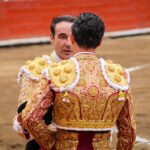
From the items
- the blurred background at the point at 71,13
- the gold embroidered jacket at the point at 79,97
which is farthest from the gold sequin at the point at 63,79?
the blurred background at the point at 71,13

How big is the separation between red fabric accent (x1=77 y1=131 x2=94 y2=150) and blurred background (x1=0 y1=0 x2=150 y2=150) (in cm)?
643

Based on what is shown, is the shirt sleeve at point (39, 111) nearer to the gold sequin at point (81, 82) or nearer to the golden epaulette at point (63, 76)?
the golden epaulette at point (63, 76)

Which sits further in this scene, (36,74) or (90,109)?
(36,74)

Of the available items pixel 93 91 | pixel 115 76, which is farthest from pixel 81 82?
pixel 115 76

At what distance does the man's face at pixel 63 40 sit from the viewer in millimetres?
3735

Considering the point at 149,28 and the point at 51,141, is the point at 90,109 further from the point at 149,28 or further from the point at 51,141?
the point at 149,28

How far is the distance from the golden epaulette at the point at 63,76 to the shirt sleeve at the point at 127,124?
11.4 inches

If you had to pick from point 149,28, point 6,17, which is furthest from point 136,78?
point 149,28

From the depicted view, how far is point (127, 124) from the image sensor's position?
301 cm

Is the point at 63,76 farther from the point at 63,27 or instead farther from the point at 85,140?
the point at 63,27

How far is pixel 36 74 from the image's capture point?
3.61 m

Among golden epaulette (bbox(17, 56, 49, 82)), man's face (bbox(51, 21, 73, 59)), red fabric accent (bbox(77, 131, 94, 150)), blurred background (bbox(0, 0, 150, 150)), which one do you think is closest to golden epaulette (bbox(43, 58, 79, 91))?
red fabric accent (bbox(77, 131, 94, 150))

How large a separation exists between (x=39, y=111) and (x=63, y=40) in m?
0.96

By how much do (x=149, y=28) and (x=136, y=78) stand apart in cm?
668
